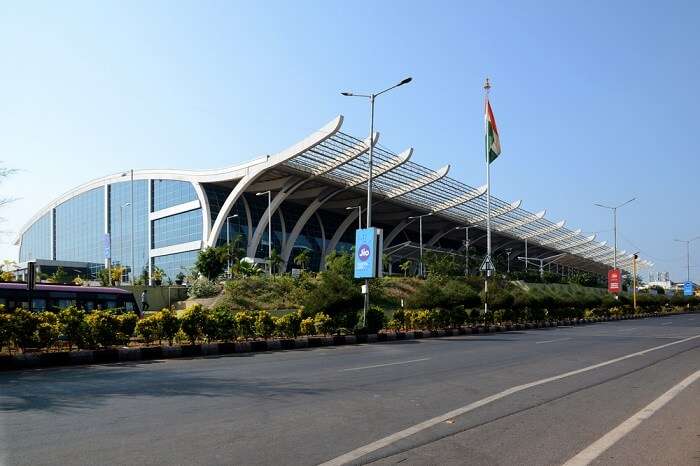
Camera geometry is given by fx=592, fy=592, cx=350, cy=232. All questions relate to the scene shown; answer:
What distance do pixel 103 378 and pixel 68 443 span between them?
16.8ft

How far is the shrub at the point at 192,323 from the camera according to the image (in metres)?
16.2

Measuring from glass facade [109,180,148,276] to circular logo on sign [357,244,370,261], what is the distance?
176 feet

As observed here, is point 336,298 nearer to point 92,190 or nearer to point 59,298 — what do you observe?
point 59,298

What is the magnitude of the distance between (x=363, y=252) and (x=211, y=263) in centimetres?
3382

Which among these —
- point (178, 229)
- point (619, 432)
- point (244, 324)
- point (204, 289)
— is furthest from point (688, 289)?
point (619, 432)

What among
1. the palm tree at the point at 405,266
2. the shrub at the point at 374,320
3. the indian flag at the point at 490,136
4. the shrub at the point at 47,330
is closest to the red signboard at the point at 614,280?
the indian flag at the point at 490,136

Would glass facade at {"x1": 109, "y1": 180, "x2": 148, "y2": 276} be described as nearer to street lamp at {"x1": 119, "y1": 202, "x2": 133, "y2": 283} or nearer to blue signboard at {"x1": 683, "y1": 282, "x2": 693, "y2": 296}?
street lamp at {"x1": 119, "y1": 202, "x2": 133, "y2": 283}

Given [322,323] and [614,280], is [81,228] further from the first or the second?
[322,323]

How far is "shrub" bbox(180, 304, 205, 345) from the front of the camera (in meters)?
16.2

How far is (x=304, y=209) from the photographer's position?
72.3 meters

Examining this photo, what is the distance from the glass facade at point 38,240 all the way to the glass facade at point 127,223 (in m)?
18.3

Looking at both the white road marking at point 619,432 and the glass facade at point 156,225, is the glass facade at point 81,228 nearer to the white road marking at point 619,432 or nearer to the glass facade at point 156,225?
the glass facade at point 156,225

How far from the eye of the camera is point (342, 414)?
22.9 ft

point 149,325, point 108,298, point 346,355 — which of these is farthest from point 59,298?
point 346,355
